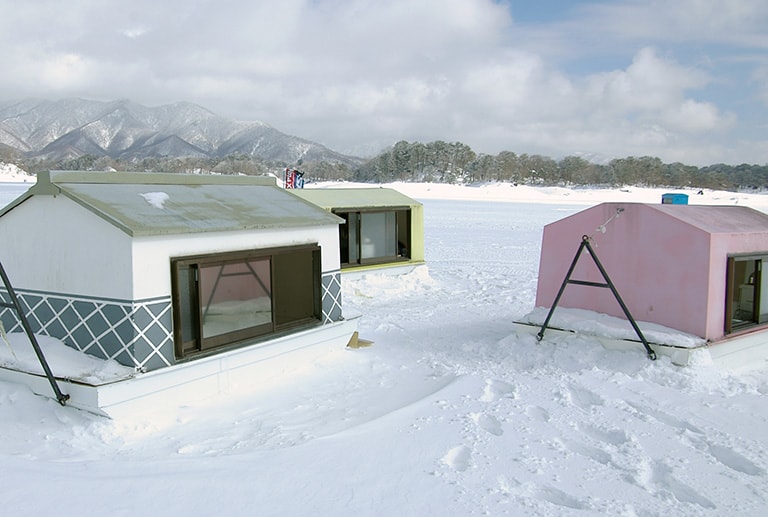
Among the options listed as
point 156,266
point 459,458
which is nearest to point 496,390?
point 459,458

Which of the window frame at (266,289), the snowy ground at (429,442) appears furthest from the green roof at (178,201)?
the snowy ground at (429,442)

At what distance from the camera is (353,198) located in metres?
14.3

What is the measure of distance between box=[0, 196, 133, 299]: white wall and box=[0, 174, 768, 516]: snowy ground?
3.90 ft

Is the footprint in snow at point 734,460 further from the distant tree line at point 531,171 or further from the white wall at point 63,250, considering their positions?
the distant tree line at point 531,171

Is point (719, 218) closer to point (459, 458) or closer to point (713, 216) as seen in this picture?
point (713, 216)

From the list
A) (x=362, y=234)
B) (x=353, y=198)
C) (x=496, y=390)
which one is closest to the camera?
(x=496, y=390)

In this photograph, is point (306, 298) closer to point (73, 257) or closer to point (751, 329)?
point (73, 257)

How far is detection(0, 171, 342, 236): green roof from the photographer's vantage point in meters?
6.17

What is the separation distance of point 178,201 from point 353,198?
295 inches

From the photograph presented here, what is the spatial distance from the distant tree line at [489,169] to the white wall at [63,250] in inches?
2367

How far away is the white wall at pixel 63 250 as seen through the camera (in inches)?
235

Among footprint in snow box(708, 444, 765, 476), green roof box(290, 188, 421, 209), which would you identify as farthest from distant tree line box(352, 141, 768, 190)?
footprint in snow box(708, 444, 765, 476)

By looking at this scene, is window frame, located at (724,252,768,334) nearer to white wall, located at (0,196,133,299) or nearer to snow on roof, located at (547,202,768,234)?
snow on roof, located at (547,202,768,234)

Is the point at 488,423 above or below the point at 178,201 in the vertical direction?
below
